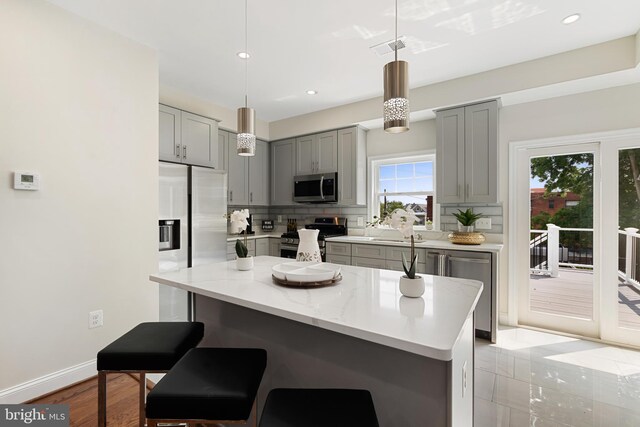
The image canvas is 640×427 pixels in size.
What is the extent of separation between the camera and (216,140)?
3820 millimetres

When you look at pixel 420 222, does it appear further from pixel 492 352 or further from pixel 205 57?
pixel 205 57

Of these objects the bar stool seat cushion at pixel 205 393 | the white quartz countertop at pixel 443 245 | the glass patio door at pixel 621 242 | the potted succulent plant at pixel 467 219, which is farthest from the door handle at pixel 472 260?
the bar stool seat cushion at pixel 205 393

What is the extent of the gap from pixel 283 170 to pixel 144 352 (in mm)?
3793

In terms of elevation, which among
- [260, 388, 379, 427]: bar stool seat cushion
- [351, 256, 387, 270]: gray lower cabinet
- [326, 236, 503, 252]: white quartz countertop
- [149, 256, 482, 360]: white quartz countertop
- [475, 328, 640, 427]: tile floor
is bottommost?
[475, 328, 640, 427]: tile floor

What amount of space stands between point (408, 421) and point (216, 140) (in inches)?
142

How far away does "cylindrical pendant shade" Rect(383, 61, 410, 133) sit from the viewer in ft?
4.55

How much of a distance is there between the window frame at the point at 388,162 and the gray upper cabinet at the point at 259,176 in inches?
68.3

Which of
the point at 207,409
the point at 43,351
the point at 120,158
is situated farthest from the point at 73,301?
the point at 207,409

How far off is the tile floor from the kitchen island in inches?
33.3

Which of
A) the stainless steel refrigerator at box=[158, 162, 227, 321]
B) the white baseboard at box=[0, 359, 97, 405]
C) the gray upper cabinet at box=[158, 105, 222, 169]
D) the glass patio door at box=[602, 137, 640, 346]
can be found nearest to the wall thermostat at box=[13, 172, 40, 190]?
the stainless steel refrigerator at box=[158, 162, 227, 321]

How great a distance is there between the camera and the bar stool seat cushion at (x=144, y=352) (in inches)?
51.9

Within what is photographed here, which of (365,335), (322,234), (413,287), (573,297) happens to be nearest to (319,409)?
(365,335)

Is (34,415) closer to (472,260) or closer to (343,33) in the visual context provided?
(343,33)

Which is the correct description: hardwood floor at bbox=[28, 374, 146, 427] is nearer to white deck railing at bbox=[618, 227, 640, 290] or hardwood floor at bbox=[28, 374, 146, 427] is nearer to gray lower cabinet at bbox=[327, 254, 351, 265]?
gray lower cabinet at bbox=[327, 254, 351, 265]
